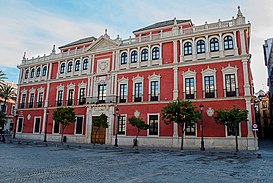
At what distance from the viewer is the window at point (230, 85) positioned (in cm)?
2027

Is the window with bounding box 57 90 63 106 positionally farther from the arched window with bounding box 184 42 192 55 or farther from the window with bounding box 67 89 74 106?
the arched window with bounding box 184 42 192 55

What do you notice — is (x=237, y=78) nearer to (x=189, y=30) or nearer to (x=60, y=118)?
(x=189, y=30)

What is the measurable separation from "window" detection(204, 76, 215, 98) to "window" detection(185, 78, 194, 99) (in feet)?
4.47

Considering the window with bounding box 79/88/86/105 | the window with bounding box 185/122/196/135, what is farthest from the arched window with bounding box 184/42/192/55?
the window with bounding box 79/88/86/105

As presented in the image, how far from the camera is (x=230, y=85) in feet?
67.5

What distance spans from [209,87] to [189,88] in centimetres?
195

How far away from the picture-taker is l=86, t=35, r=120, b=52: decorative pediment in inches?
1077

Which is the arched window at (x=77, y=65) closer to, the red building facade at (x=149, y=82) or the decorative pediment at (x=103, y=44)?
the red building facade at (x=149, y=82)

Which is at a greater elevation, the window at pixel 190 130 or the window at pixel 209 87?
the window at pixel 209 87

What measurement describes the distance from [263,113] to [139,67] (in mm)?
50824

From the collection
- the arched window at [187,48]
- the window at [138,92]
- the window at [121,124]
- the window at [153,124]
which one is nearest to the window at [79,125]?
the window at [121,124]

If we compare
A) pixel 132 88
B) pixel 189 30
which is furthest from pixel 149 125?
pixel 189 30

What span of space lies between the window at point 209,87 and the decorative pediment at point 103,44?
11.7 metres

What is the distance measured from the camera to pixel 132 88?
2494cm
